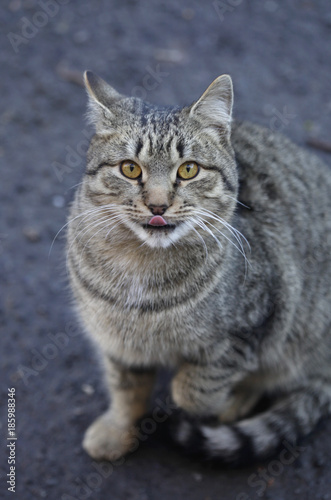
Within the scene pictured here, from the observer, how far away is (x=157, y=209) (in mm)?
1998

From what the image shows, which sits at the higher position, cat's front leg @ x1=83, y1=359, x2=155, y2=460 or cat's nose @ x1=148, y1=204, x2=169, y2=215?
cat's nose @ x1=148, y1=204, x2=169, y2=215

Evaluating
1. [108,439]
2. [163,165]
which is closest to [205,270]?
[163,165]

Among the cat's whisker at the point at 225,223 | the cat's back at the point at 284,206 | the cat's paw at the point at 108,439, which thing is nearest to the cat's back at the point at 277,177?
the cat's back at the point at 284,206

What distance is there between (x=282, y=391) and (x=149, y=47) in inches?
138

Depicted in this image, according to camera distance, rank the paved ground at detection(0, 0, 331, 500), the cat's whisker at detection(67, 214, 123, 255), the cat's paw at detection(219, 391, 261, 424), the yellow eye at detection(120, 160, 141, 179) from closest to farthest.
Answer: the yellow eye at detection(120, 160, 141, 179) < the cat's whisker at detection(67, 214, 123, 255) < the paved ground at detection(0, 0, 331, 500) < the cat's paw at detection(219, 391, 261, 424)

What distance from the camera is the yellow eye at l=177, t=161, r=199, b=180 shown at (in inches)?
83.3

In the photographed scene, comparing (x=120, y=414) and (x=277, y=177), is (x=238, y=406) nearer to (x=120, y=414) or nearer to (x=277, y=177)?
(x=120, y=414)

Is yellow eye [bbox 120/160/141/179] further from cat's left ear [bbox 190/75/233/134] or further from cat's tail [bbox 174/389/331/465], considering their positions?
cat's tail [bbox 174/389/331/465]

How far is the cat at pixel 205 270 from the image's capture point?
7.01ft

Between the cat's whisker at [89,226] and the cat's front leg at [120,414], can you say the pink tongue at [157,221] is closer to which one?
the cat's whisker at [89,226]

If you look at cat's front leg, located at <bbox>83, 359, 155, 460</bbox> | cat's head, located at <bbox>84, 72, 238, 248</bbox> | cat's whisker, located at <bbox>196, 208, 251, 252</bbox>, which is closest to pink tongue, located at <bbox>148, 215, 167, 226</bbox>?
cat's head, located at <bbox>84, 72, 238, 248</bbox>

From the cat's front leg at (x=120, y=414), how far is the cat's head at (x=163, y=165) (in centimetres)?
99

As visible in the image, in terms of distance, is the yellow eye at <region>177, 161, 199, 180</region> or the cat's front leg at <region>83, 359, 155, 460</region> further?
the cat's front leg at <region>83, 359, 155, 460</region>

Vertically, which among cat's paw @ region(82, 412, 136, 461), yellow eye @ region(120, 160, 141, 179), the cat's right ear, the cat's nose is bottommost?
cat's paw @ region(82, 412, 136, 461)
